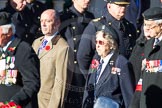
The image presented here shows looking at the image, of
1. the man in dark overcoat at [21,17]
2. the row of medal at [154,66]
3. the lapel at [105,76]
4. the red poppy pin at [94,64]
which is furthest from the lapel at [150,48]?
the man in dark overcoat at [21,17]

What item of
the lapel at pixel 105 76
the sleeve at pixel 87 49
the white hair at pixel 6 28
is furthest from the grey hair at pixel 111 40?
the white hair at pixel 6 28

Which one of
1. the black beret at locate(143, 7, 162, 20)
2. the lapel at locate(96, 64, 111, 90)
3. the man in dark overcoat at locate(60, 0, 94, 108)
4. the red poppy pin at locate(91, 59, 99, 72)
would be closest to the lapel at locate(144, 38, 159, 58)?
the black beret at locate(143, 7, 162, 20)

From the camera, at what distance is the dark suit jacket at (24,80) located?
32.2 feet

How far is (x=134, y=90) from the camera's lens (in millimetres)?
10914

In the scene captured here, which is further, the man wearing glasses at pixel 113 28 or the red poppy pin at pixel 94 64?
the man wearing glasses at pixel 113 28

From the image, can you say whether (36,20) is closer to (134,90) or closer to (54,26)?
(54,26)

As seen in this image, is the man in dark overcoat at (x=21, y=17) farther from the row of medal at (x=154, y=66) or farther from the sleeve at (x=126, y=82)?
the row of medal at (x=154, y=66)

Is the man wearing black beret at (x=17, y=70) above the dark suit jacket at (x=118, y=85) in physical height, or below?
above

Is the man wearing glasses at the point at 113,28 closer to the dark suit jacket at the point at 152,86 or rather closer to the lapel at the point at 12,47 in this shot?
the dark suit jacket at the point at 152,86

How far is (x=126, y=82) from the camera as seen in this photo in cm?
1091

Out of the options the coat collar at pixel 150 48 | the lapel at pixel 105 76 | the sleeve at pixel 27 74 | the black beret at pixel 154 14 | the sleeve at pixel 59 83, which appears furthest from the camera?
the sleeve at pixel 59 83

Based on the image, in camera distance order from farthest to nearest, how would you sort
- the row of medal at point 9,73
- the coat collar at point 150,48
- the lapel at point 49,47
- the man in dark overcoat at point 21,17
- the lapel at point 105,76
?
the man in dark overcoat at point 21,17 < the lapel at point 49,47 < the lapel at point 105,76 < the row of medal at point 9,73 < the coat collar at point 150,48

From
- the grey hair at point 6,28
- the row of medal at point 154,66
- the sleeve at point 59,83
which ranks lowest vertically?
the sleeve at point 59,83

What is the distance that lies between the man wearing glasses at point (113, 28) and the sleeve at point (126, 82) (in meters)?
0.57
